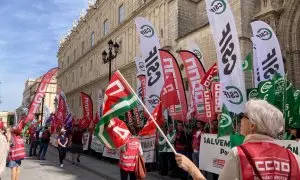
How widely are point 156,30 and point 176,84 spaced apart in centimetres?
1296

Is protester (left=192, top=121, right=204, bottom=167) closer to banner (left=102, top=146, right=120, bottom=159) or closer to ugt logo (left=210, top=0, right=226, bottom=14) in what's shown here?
ugt logo (left=210, top=0, right=226, bottom=14)

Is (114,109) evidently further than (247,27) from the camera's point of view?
No

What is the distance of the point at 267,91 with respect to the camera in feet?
30.4

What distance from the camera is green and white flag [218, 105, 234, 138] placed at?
27.6ft

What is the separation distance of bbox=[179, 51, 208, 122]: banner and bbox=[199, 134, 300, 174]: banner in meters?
1.53

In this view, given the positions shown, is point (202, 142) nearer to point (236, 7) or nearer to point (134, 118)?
point (134, 118)

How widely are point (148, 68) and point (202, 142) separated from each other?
15.0 feet

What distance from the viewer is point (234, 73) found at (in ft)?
28.5

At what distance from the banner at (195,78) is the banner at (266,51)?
1884mm

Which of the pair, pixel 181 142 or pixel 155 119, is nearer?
pixel 155 119

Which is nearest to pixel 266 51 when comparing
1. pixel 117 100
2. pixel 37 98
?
pixel 117 100

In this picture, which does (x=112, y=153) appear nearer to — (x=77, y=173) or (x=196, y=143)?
(x=77, y=173)

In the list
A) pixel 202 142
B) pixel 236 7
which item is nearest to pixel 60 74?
pixel 236 7

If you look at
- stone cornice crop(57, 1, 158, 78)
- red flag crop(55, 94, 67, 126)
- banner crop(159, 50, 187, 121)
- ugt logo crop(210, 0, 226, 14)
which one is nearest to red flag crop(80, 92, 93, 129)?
red flag crop(55, 94, 67, 126)
